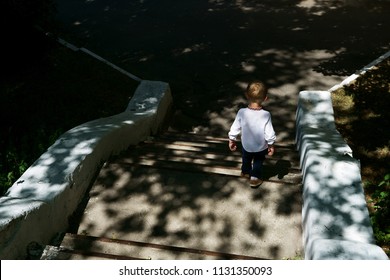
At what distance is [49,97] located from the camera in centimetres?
826

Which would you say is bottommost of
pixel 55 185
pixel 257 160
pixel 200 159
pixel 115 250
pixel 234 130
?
pixel 200 159

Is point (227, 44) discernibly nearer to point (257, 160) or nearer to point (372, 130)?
point (372, 130)

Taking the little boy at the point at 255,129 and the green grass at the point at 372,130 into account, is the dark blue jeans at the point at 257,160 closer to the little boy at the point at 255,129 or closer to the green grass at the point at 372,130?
the little boy at the point at 255,129

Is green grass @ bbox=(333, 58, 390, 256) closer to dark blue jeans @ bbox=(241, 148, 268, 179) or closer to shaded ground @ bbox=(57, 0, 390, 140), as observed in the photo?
shaded ground @ bbox=(57, 0, 390, 140)

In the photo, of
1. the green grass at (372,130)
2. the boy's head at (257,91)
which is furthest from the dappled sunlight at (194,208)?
the boy's head at (257,91)

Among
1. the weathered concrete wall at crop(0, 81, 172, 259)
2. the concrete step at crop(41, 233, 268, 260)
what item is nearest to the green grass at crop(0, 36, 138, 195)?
the weathered concrete wall at crop(0, 81, 172, 259)

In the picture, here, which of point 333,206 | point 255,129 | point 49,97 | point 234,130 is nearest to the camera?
point 333,206

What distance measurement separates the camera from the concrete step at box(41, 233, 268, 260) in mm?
3795

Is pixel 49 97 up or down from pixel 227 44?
up

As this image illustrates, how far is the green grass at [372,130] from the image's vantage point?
4871mm

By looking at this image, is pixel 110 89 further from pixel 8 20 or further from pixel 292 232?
pixel 292 232

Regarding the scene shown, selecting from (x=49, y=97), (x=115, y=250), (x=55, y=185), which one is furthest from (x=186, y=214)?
(x=49, y=97)

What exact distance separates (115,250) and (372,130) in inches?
196
